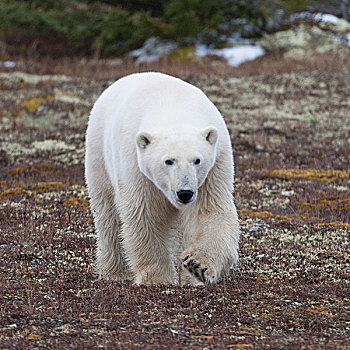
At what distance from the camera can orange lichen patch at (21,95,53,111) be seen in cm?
1812

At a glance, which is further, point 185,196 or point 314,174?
point 314,174

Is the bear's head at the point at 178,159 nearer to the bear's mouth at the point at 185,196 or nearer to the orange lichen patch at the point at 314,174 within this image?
the bear's mouth at the point at 185,196

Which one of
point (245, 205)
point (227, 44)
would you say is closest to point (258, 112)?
point (245, 205)

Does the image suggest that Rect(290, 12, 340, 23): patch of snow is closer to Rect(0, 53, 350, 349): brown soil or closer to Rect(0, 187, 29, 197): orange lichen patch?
Rect(0, 53, 350, 349): brown soil

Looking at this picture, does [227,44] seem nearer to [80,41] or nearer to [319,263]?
[80,41]

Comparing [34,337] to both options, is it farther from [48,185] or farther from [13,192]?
[48,185]

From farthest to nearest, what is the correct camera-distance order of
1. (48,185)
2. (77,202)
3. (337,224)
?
(48,185) → (77,202) → (337,224)

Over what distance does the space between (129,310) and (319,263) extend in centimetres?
264

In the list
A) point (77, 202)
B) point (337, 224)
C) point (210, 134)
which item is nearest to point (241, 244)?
point (337, 224)

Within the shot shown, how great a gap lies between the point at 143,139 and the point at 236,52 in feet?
69.6

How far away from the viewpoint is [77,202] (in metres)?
9.90

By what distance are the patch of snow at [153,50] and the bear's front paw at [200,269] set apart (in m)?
21.0

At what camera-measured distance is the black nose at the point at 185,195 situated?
194 inches

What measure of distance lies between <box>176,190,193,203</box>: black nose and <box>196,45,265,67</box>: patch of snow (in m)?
20.2
